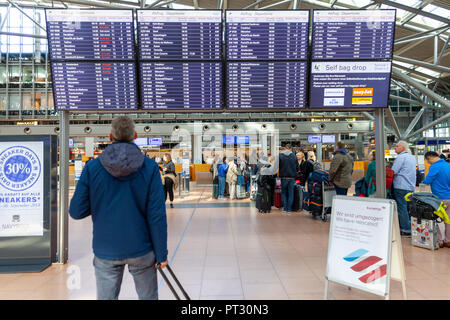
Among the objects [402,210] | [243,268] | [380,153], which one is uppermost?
[380,153]

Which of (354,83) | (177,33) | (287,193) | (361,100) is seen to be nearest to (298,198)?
(287,193)

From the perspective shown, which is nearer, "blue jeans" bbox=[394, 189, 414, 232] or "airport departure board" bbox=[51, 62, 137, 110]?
"airport departure board" bbox=[51, 62, 137, 110]

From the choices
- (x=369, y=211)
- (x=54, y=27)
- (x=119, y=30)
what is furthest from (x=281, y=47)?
(x=54, y=27)

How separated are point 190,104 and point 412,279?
3.91 meters

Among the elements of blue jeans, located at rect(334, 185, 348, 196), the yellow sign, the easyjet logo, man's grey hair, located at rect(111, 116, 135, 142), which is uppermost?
the easyjet logo

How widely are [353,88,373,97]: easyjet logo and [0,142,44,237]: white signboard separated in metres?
4.87

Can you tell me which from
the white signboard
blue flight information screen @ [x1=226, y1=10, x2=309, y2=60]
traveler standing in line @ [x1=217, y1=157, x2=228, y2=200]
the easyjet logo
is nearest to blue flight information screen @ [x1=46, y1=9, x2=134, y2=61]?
the white signboard

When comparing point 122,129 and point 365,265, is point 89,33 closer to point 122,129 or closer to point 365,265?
point 122,129

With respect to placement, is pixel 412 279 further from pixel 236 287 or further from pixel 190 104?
pixel 190 104

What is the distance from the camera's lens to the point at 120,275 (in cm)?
225

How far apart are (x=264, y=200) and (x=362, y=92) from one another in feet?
14.8

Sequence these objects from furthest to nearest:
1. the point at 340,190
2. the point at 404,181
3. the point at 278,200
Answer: the point at 278,200 → the point at 340,190 → the point at 404,181

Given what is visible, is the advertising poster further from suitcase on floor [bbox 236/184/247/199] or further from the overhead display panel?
suitcase on floor [bbox 236/184/247/199]

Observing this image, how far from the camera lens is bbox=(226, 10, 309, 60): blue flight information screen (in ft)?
16.2
